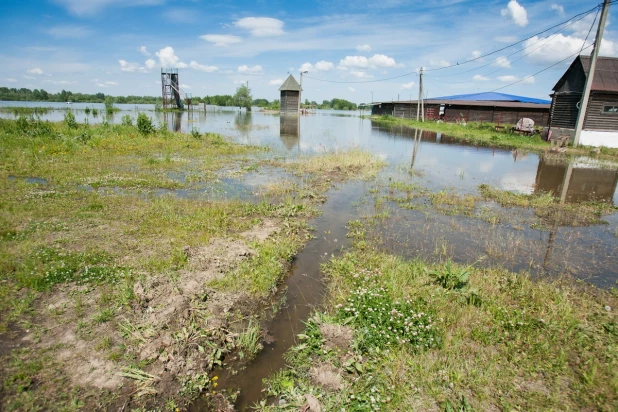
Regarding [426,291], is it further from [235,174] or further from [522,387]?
[235,174]

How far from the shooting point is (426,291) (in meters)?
5.55

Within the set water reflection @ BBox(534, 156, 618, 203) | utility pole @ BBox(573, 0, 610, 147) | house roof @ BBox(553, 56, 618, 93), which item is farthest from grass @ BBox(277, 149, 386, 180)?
house roof @ BBox(553, 56, 618, 93)

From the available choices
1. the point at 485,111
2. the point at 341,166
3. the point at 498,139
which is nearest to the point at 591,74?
the point at 498,139

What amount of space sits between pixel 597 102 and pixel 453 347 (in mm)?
29633

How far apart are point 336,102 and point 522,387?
195915mm

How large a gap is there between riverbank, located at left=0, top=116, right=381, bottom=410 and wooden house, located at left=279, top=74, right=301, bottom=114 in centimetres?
5145

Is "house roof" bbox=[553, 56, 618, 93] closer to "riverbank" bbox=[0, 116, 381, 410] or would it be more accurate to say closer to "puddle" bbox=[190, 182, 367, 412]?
"riverbank" bbox=[0, 116, 381, 410]

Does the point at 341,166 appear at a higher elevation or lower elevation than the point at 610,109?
lower

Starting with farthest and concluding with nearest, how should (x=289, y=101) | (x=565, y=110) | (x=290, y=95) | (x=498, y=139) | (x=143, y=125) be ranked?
(x=289, y=101) → (x=290, y=95) → (x=498, y=139) → (x=565, y=110) → (x=143, y=125)

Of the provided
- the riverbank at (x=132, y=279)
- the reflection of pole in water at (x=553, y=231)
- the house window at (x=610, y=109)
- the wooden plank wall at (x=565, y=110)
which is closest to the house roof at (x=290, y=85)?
the wooden plank wall at (x=565, y=110)

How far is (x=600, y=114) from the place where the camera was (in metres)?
24.2

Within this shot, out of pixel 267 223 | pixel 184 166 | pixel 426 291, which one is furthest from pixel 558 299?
pixel 184 166

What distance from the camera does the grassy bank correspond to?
359 cm

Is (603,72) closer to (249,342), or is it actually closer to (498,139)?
(498,139)
